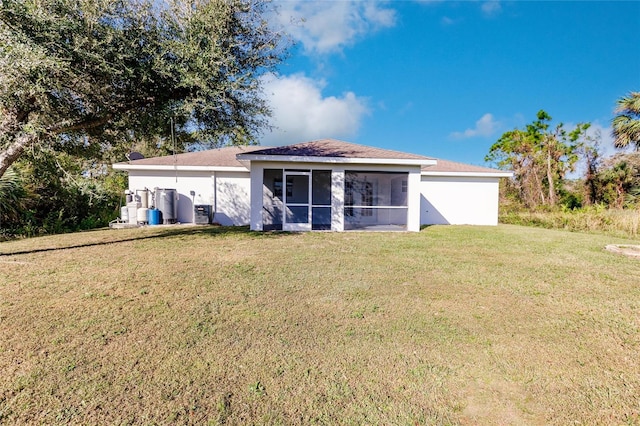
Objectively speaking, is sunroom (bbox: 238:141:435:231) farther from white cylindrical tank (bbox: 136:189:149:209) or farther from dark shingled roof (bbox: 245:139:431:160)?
white cylindrical tank (bbox: 136:189:149:209)

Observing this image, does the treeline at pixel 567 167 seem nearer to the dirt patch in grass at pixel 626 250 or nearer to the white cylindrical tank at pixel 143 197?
the dirt patch in grass at pixel 626 250

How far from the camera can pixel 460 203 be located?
16516 mm

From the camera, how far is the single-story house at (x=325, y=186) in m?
12.3

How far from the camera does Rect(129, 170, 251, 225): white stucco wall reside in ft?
48.5

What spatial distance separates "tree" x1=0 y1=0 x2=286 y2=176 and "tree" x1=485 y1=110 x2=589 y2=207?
2065 cm

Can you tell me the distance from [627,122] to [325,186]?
16.4 meters

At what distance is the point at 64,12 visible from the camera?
6.61m

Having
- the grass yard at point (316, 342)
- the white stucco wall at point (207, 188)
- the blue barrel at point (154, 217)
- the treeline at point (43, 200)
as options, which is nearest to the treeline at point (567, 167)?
Result: the grass yard at point (316, 342)

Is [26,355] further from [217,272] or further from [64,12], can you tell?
[64,12]

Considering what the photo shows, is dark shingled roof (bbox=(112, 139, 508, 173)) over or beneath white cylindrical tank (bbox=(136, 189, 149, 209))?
over

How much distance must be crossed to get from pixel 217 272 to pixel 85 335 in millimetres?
2770

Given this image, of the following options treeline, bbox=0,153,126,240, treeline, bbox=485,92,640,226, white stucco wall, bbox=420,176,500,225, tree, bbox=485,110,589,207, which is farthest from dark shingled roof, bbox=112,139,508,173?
tree, bbox=485,110,589,207

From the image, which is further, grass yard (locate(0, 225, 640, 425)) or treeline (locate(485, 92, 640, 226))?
treeline (locate(485, 92, 640, 226))

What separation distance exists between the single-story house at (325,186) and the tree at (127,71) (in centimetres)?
317
